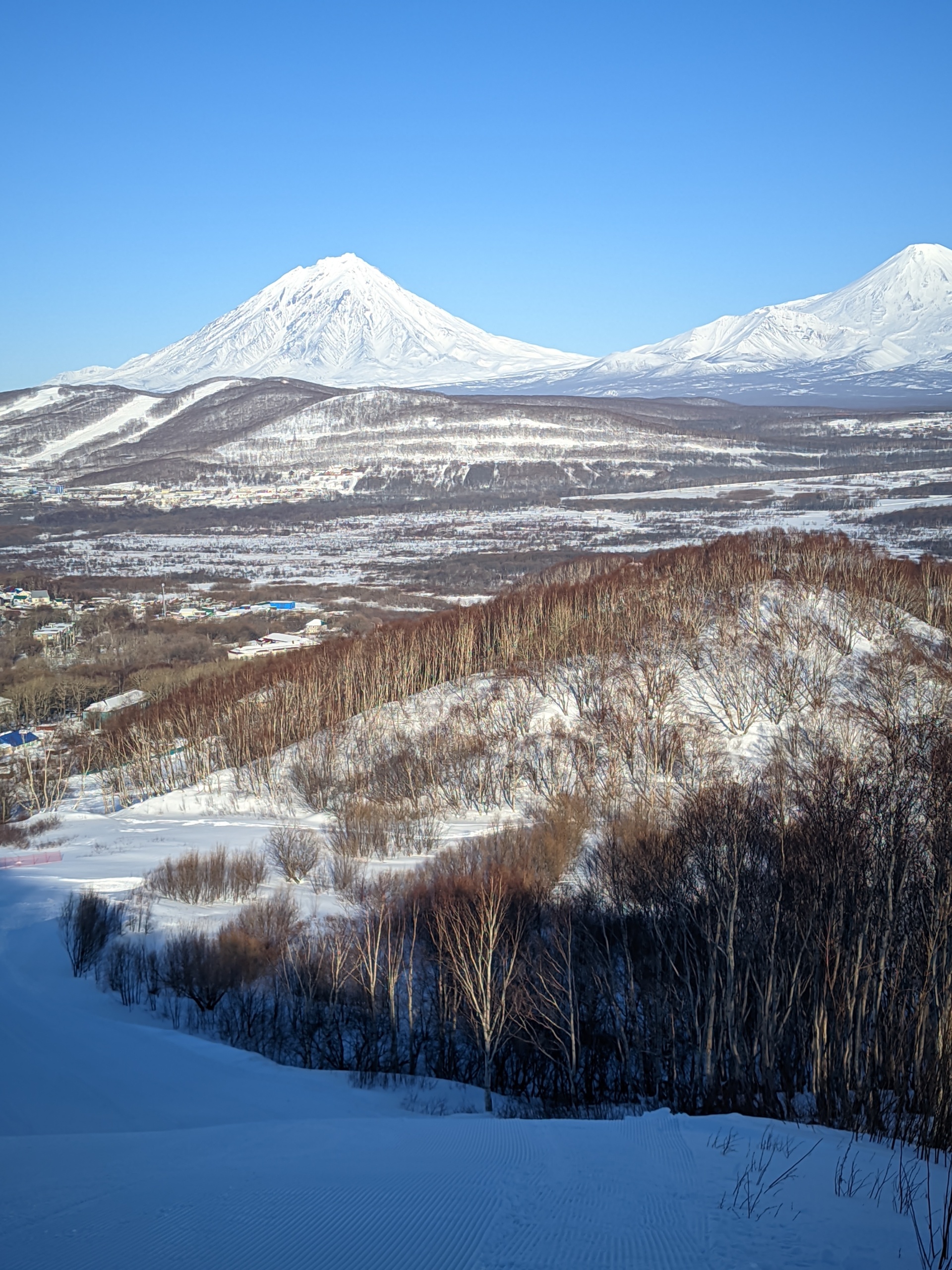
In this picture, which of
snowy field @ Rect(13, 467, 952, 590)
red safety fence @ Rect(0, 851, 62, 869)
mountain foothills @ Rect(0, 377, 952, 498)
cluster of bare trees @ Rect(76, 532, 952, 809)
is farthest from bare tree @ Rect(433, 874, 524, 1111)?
mountain foothills @ Rect(0, 377, 952, 498)

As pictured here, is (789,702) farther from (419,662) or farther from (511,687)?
(419,662)

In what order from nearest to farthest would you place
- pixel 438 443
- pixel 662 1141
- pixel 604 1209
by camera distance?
pixel 604 1209 < pixel 662 1141 < pixel 438 443

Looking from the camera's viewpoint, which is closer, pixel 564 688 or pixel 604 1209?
pixel 604 1209

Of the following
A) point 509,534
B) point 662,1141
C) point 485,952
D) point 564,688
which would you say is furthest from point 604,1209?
point 509,534

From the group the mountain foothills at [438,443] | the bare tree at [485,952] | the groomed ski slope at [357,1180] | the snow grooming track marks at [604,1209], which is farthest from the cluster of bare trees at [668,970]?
the mountain foothills at [438,443]

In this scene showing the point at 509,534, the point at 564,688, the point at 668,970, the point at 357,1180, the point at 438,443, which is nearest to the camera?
the point at 357,1180

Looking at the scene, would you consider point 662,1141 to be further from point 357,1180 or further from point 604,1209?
point 357,1180

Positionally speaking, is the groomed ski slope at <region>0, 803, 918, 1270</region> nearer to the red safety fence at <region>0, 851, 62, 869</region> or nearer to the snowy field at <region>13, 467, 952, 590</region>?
the red safety fence at <region>0, 851, 62, 869</region>

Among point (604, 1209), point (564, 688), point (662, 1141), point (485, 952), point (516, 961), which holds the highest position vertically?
point (604, 1209)
